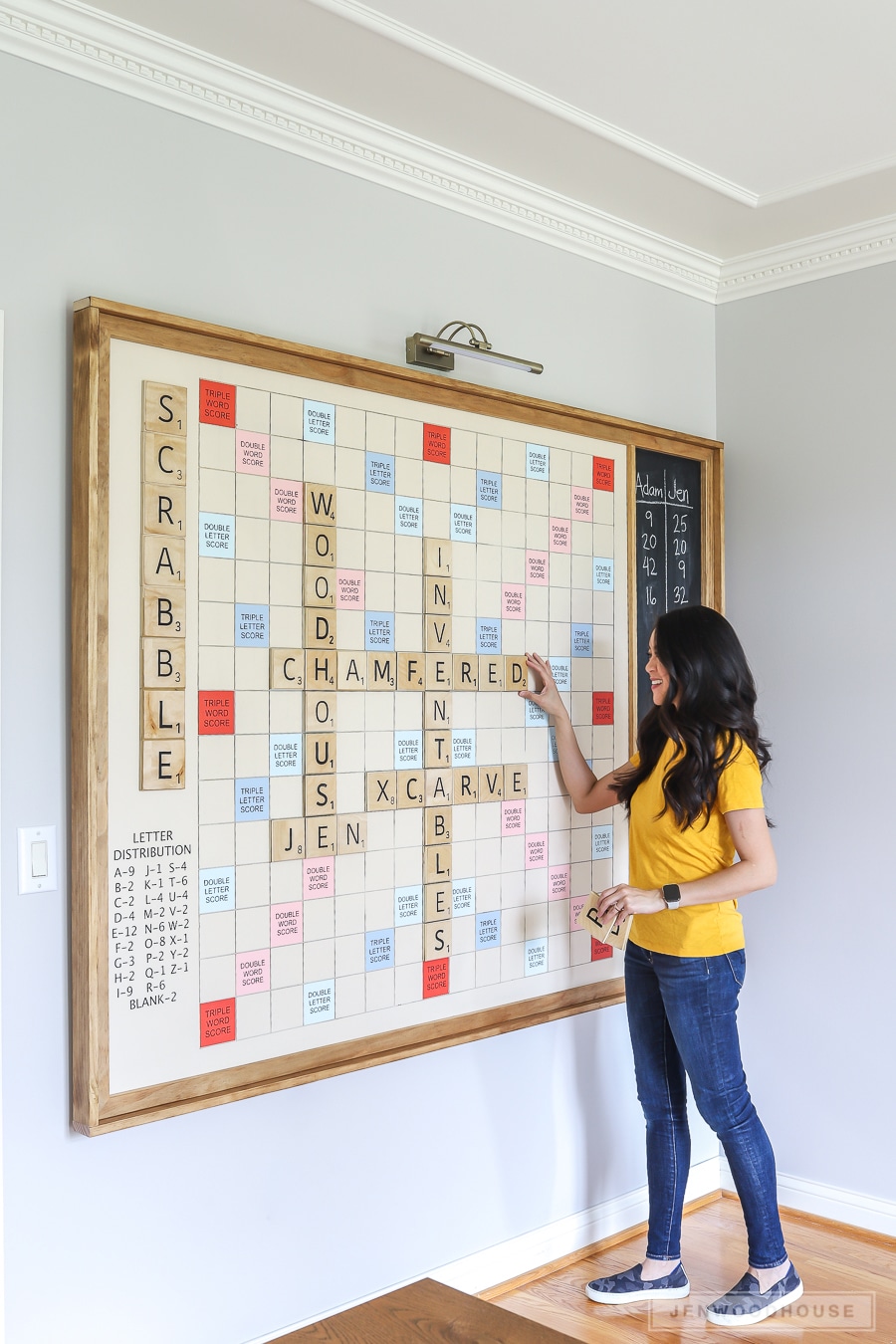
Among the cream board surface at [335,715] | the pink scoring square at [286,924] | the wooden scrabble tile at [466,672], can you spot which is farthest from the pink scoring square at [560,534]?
the pink scoring square at [286,924]

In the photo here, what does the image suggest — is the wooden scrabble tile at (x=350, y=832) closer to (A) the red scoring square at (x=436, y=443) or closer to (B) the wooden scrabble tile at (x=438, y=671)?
(B) the wooden scrabble tile at (x=438, y=671)

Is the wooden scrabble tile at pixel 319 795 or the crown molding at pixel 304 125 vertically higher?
the crown molding at pixel 304 125

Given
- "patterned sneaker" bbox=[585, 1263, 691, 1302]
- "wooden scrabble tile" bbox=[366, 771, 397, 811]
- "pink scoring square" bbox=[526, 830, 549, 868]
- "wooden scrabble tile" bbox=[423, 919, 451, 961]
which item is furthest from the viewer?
"pink scoring square" bbox=[526, 830, 549, 868]

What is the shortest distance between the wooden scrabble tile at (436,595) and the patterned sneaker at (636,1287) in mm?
1560

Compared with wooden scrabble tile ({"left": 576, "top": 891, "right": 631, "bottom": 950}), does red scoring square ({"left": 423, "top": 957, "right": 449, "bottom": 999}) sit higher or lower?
lower

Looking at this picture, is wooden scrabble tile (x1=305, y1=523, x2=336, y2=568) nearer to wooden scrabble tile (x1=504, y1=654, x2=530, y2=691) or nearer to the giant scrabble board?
the giant scrabble board

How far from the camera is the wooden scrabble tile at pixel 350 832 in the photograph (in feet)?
7.51

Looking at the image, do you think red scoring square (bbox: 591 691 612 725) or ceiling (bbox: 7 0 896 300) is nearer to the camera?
ceiling (bbox: 7 0 896 300)

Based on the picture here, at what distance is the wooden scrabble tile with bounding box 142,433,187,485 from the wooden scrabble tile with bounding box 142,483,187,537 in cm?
1

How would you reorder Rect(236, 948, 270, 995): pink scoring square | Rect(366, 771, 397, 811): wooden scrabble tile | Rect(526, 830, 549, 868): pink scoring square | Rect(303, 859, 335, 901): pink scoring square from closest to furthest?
Rect(236, 948, 270, 995): pink scoring square
Rect(303, 859, 335, 901): pink scoring square
Rect(366, 771, 397, 811): wooden scrabble tile
Rect(526, 830, 549, 868): pink scoring square

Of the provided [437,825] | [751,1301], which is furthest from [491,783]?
[751,1301]

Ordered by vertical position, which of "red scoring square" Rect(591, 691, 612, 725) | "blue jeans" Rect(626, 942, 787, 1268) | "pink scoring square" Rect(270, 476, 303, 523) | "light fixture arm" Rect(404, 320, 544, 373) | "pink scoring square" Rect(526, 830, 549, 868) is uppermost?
"light fixture arm" Rect(404, 320, 544, 373)

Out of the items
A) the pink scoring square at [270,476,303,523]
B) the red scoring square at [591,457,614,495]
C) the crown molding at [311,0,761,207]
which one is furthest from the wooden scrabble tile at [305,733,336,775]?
the crown molding at [311,0,761,207]

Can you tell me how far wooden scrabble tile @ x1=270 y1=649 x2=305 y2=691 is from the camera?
7.15ft
